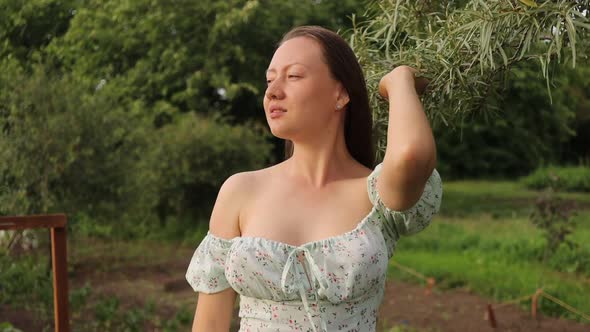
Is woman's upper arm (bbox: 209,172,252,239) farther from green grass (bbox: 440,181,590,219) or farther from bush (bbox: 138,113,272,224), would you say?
green grass (bbox: 440,181,590,219)

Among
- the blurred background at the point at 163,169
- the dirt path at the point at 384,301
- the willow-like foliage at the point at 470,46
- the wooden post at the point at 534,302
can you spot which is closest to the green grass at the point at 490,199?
the blurred background at the point at 163,169

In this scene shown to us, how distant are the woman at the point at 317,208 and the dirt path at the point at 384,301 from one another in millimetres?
4101

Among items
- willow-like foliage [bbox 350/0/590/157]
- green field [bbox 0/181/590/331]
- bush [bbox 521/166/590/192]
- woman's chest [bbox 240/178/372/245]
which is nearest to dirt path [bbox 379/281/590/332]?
green field [bbox 0/181/590/331]

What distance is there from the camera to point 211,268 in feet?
6.15

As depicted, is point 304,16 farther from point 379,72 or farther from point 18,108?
point 379,72

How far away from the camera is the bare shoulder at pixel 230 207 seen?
1888 mm

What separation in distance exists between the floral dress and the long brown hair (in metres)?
0.19

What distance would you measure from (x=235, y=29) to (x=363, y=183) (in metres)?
10.4

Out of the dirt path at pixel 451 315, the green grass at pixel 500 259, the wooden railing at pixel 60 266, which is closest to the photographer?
the wooden railing at pixel 60 266

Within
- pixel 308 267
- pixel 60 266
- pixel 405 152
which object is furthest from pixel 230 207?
pixel 60 266

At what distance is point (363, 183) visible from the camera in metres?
1.89

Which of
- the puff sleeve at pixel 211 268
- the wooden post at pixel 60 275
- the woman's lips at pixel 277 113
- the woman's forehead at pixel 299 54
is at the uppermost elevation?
the woman's forehead at pixel 299 54

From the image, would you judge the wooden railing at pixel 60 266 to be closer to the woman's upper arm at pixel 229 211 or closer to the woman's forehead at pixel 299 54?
the woman's upper arm at pixel 229 211

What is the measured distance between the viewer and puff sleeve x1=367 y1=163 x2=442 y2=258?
1819mm
